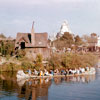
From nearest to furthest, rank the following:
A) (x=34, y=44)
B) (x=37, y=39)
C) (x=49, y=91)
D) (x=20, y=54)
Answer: (x=49, y=91) < (x=20, y=54) < (x=34, y=44) < (x=37, y=39)

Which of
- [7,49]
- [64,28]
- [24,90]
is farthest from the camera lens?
[64,28]

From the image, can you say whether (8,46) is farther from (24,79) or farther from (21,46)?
(24,79)

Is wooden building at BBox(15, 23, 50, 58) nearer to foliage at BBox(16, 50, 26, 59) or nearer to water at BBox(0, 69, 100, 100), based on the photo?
foliage at BBox(16, 50, 26, 59)

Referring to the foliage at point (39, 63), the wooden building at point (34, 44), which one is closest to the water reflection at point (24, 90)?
the foliage at point (39, 63)

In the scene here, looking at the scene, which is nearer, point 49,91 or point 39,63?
point 49,91

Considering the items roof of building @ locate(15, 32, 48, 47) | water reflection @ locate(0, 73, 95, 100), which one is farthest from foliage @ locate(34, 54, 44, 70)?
water reflection @ locate(0, 73, 95, 100)

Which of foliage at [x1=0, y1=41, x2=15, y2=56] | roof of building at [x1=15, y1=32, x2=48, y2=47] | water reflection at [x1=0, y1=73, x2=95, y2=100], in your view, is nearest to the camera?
water reflection at [x1=0, y1=73, x2=95, y2=100]

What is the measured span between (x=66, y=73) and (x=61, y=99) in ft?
71.7

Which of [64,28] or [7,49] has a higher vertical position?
[64,28]

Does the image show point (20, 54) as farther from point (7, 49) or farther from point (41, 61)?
point (41, 61)

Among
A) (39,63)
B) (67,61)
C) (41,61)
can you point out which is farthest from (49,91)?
(67,61)

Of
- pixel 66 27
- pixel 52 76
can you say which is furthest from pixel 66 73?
pixel 66 27

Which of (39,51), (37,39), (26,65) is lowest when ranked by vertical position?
(26,65)

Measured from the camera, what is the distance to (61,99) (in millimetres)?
31203
